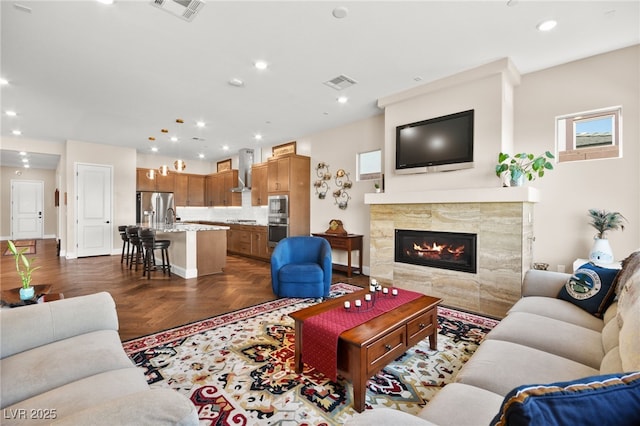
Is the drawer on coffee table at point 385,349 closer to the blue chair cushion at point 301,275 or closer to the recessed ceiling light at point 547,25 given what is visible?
the blue chair cushion at point 301,275

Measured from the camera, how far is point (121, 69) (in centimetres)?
348

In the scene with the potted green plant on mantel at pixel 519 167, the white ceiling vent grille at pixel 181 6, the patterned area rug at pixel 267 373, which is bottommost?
the patterned area rug at pixel 267 373

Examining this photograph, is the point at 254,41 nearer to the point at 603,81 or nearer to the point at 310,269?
the point at 310,269

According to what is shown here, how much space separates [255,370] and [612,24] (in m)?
4.48

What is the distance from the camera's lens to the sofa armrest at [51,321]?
1424 mm

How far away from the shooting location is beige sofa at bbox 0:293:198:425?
81 centimetres

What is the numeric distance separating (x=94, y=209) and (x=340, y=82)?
726cm

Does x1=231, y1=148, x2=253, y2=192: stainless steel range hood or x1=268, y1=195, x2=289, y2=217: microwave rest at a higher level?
x1=231, y1=148, x2=253, y2=192: stainless steel range hood

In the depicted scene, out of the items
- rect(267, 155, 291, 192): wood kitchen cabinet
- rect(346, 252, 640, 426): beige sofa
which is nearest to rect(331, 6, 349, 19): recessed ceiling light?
rect(346, 252, 640, 426): beige sofa

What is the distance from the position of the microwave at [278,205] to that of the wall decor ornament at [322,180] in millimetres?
715

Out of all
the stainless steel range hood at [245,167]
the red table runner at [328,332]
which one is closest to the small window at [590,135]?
the red table runner at [328,332]

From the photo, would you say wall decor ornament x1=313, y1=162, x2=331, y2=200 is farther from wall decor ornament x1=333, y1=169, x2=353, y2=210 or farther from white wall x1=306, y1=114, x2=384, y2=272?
wall decor ornament x1=333, y1=169, x2=353, y2=210

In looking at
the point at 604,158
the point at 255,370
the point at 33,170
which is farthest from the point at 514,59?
the point at 33,170

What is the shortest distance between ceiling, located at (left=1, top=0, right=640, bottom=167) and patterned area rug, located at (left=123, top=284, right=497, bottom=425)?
2954 mm
